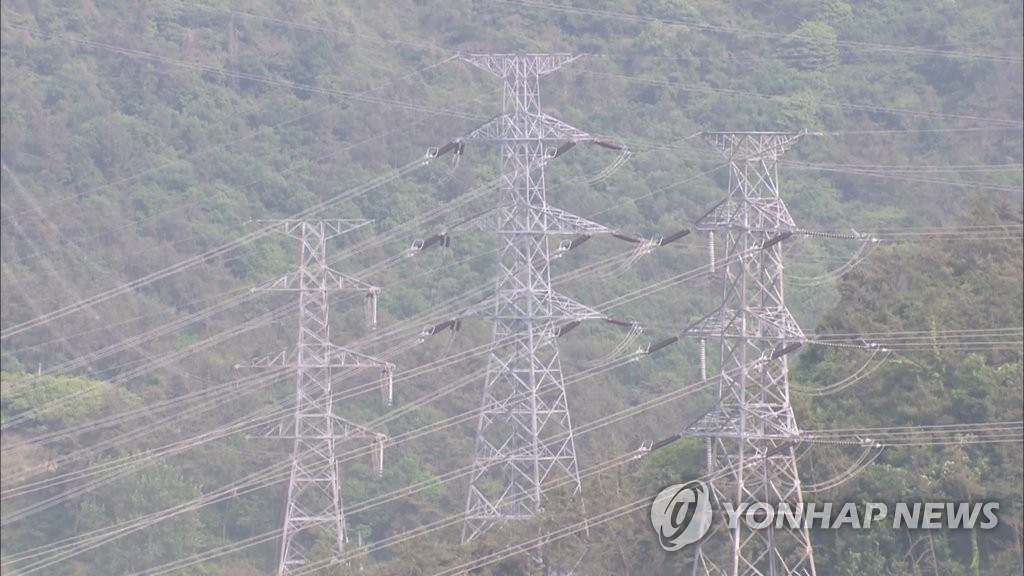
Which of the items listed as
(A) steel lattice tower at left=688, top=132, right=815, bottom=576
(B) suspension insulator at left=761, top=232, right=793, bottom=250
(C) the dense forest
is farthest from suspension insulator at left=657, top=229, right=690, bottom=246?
(C) the dense forest

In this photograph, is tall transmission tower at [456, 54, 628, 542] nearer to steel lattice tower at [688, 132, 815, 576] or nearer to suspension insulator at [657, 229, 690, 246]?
suspension insulator at [657, 229, 690, 246]

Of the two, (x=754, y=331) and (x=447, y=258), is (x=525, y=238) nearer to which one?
(x=754, y=331)

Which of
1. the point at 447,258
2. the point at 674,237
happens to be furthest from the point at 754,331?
the point at 447,258

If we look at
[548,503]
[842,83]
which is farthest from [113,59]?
[548,503]

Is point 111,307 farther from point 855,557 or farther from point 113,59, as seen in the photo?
point 855,557

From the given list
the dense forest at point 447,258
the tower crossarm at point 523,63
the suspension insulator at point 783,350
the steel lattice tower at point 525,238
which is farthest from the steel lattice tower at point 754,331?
the tower crossarm at point 523,63
